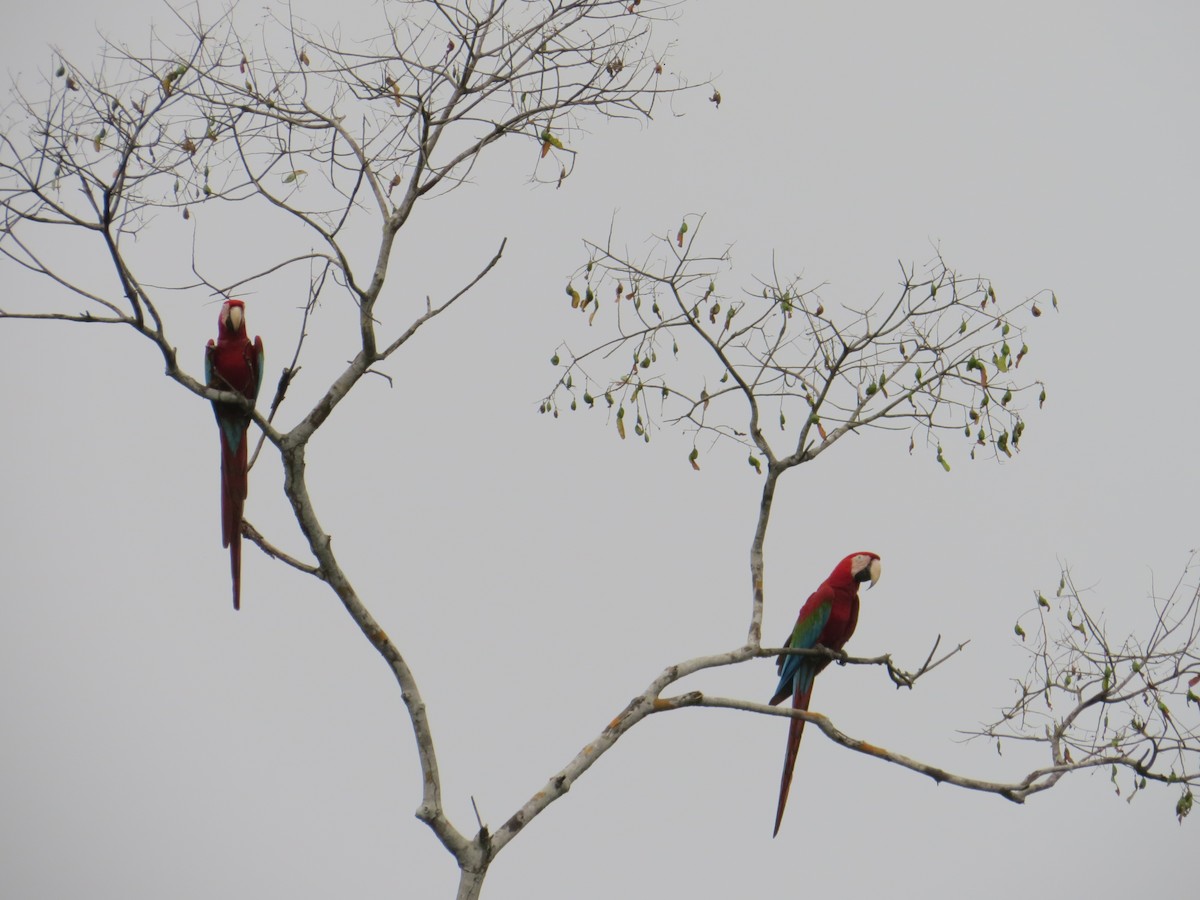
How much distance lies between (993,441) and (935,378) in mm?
387

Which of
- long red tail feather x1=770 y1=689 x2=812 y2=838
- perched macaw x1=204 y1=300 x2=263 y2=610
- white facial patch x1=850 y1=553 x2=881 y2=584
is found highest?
perched macaw x1=204 y1=300 x2=263 y2=610

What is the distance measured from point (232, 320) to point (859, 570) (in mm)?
3298

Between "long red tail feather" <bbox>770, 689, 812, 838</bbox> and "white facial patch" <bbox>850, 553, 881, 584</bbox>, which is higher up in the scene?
"white facial patch" <bbox>850, 553, 881, 584</bbox>

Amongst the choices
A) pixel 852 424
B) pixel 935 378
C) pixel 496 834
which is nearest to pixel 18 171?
pixel 496 834

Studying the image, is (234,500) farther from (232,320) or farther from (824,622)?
(824,622)

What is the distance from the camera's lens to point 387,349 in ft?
13.1

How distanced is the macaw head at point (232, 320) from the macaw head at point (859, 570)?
3.16 m

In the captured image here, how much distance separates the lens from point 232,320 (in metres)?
5.41

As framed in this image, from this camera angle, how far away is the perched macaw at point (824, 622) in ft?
18.0

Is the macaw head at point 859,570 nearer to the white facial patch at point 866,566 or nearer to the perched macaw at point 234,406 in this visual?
the white facial patch at point 866,566

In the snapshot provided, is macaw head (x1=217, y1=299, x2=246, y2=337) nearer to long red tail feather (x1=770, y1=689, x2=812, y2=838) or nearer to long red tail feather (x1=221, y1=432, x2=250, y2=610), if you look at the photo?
long red tail feather (x1=221, y1=432, x2=250, y2=610)

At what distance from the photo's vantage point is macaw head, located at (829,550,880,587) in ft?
18.9

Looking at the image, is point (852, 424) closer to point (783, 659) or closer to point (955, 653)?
point (955, 653)

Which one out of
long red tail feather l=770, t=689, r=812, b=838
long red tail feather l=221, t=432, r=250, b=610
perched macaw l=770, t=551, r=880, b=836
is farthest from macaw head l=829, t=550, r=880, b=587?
long red tail feather l=221, t=432, r=250, b=610
